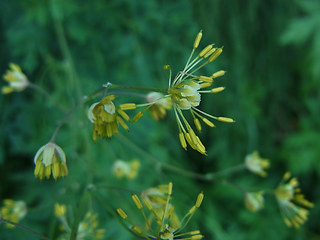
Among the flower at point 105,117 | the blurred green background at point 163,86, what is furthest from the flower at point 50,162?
the blurred green background at point 163,86

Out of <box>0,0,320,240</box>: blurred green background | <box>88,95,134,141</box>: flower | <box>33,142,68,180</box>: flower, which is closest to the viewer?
<box>88,95,134,141</box>: flower

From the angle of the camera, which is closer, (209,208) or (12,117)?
(12,117)

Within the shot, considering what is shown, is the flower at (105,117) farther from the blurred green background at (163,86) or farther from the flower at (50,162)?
the blurred green background at (163,86)

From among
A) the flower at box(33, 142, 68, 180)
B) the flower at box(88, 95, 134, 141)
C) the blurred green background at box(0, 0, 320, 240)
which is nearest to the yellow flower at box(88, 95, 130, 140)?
the flower at box(88, 95, 134, 141)

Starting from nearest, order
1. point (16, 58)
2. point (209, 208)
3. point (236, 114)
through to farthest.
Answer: point (16, 58) → point (209, 208) → point (236, 114)

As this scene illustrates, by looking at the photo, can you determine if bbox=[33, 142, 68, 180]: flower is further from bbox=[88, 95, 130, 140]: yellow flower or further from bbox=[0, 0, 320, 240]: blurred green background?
bbox=[0, 0, 320, 240]: blurred green background

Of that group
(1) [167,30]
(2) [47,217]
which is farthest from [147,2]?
(2) [47,217]

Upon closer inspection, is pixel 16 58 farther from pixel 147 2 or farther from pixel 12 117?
pixel 147 2

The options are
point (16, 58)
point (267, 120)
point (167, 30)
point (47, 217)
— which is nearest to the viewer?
point (47, 217)

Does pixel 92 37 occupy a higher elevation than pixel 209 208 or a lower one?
higher
